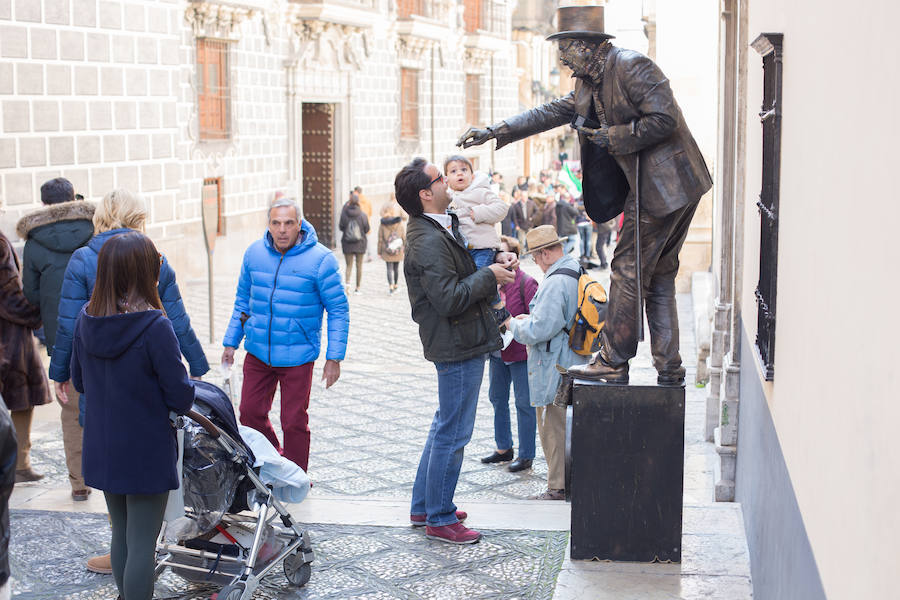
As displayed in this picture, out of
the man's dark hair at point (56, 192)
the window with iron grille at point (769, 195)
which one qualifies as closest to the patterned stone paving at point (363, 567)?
the window with iron grille at point (769, 195)

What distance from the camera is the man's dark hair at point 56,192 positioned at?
22.3ft

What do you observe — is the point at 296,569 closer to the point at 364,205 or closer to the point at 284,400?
the point at 284,400

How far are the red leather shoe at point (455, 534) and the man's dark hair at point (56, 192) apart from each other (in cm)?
305

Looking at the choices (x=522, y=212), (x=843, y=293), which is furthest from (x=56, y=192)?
(x=522, y=212)

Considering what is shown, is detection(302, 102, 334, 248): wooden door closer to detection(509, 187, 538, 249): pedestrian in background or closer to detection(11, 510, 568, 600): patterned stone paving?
detection(509, 187, 538, 249): pedestrian in background

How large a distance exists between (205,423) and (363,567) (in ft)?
3.82

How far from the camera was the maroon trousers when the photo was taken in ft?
20.1

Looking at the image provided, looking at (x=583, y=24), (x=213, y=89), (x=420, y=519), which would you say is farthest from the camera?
(x=213, y=89)

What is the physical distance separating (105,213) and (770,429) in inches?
132

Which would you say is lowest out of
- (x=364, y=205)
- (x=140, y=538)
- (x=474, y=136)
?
(x=140, y=538)

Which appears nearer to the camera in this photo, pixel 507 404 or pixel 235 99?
pixel 507 404

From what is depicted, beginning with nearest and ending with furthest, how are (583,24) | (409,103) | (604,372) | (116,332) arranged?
(116,332) → (583,24) → (604,372) → (409,103)

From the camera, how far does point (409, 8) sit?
2831cm

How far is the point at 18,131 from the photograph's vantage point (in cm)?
1048
